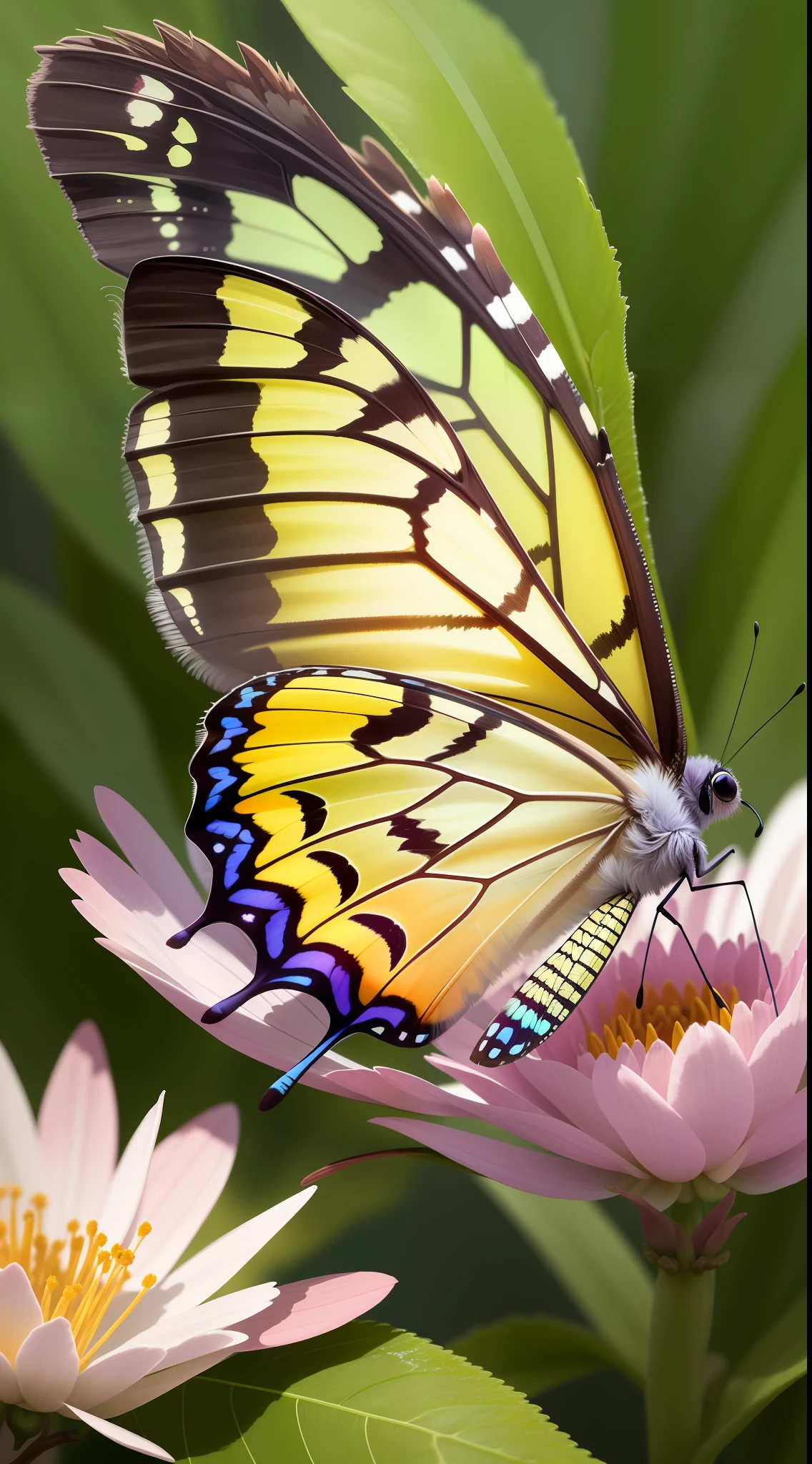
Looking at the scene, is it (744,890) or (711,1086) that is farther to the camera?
(744,890)

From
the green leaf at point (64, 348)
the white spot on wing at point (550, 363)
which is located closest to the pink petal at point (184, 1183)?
the green leaf at point (64, 348)

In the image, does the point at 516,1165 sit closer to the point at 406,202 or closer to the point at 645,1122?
the point at 645,1122

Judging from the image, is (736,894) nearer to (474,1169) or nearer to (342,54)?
(474,1169)

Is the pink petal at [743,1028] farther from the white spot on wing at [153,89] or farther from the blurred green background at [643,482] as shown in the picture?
the white spot on wing at [153,89]

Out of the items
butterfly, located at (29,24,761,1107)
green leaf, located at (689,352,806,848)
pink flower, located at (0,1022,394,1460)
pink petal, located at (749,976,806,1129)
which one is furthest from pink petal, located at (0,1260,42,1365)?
green leaf, located at (689,352,806,848)

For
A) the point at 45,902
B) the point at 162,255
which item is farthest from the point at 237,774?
the point at 162,255

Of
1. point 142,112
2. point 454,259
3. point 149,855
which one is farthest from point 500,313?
point 149,855
